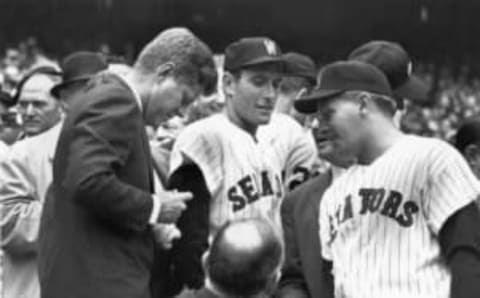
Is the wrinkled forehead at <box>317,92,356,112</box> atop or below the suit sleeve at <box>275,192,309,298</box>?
atop

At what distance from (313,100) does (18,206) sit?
1.86 meters

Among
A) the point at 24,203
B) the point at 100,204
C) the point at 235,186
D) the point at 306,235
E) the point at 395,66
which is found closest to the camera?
the point at 100,204

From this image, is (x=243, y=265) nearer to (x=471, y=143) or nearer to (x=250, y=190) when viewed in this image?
(x=250, y=190)

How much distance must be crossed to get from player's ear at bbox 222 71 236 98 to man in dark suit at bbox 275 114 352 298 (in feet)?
2.55

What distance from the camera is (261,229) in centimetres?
388

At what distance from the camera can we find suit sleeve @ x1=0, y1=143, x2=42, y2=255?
624 centimetres

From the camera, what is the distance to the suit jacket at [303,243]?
5.21 metres

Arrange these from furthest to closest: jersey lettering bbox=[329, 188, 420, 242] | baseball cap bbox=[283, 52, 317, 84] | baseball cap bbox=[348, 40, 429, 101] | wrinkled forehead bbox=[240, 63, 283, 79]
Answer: baseball cap bbox=[283, 52, 317, 84], wrinkled forehead bbox=[240, 63, 283, 79], baseball cap bbox=[348, 40, 429, 101], jersey lettering bbox=[329, 188, 420, 242]

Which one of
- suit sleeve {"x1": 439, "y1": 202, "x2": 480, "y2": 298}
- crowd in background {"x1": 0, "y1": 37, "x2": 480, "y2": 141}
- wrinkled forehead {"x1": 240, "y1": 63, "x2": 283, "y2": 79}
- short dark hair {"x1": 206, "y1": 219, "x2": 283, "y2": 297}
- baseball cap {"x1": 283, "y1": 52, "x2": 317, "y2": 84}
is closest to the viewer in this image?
short dark hair {"x1": 206, "y1": 219, "x2": 283, "y2": 297}

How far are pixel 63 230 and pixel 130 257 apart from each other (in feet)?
0.85

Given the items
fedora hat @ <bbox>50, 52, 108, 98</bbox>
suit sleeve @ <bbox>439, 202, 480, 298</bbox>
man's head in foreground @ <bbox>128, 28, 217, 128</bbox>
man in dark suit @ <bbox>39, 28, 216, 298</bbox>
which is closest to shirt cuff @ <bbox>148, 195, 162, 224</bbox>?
man in dark suit @ <bbox>39, 28, 216, 298</bbox>

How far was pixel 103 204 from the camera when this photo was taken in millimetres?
4883

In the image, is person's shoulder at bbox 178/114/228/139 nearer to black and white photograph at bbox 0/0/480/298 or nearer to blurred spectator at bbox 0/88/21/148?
black and white photograph at bbox 0/0/480/298

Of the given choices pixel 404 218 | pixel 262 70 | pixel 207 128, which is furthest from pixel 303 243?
pixel 262 70
